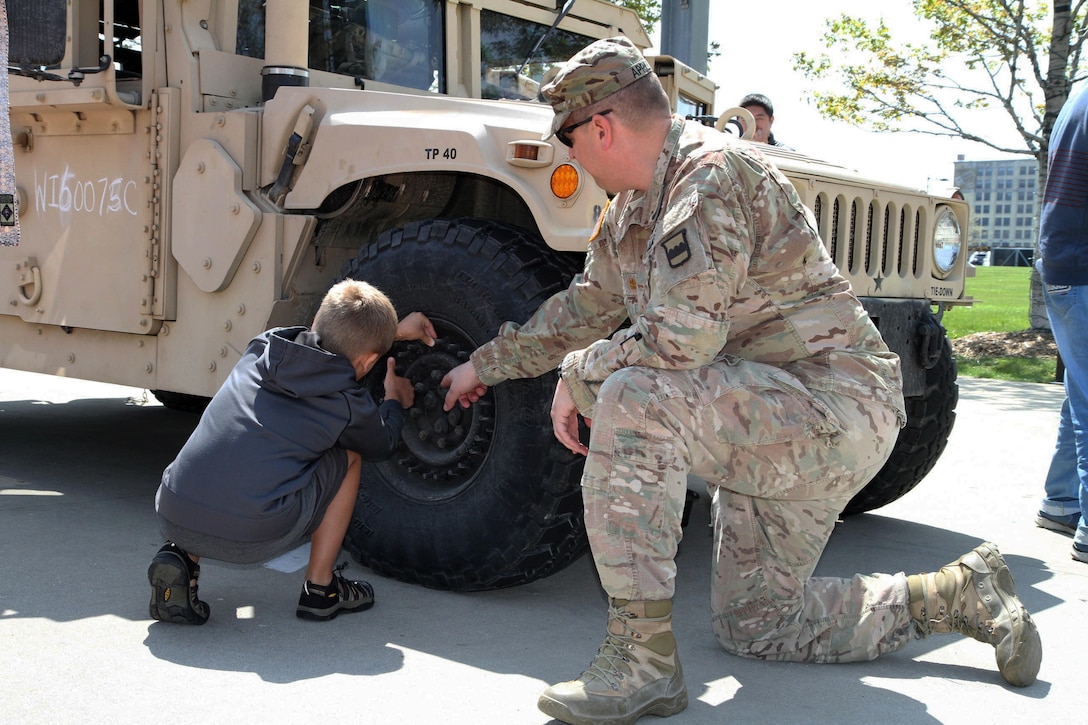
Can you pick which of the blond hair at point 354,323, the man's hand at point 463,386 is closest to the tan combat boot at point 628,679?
the man's hand at point 463,386

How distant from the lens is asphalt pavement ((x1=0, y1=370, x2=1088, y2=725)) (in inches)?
91.1

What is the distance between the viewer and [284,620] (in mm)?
2859

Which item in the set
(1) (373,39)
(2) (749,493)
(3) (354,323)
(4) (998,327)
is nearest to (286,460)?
(3) (354,323)

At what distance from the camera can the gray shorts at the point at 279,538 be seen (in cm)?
271

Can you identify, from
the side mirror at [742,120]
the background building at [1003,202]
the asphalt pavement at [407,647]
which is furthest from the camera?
the background building at [1003,202]

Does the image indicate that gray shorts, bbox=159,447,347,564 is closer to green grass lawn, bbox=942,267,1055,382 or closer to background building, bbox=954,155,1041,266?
green grass lawn, bbox=942,267,1055,382

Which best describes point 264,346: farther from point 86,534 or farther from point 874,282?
point 874,282

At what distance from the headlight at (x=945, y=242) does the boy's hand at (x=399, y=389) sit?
1838 mm

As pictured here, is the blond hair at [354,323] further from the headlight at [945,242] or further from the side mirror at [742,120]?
the headlight at [945,242]

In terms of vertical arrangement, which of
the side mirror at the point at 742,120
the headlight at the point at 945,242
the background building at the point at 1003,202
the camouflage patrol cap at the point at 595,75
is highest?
the background building at the point at 1003,202

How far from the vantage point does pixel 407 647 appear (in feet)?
8.77

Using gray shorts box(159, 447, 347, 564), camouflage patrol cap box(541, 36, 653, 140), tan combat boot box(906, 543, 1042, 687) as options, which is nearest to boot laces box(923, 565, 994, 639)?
tan combat boot box(906, 543, 1042, 687)

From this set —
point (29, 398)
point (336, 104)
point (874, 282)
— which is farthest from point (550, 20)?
point (29, 398)

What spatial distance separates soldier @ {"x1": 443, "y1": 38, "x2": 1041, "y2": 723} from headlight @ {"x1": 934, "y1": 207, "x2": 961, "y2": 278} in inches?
57.7
